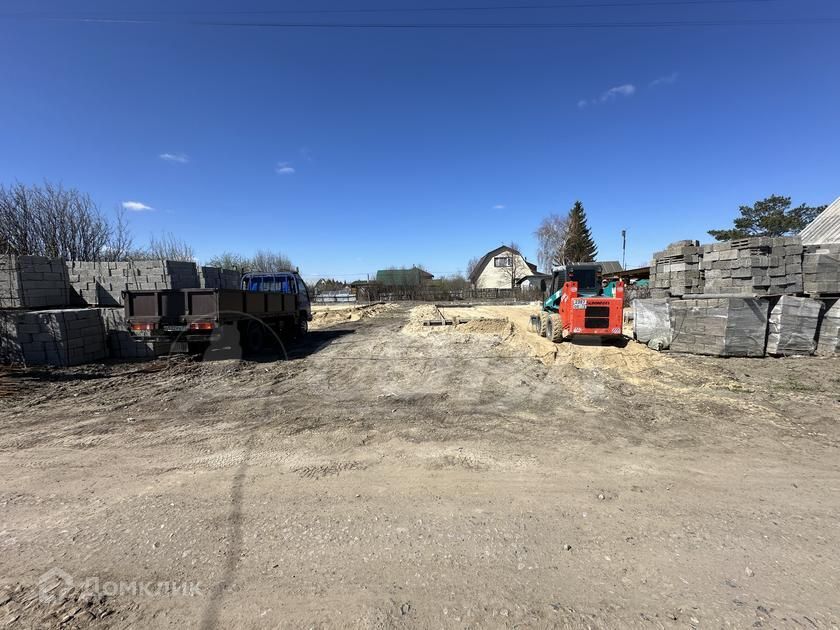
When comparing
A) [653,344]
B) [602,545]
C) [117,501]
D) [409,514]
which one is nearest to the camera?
[602,545]

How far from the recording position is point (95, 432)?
5.17 meters

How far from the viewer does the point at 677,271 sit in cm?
1227

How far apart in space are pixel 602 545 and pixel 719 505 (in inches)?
53.8

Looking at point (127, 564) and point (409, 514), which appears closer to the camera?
point (127, 564)

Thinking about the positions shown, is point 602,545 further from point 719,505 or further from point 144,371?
point 144,371

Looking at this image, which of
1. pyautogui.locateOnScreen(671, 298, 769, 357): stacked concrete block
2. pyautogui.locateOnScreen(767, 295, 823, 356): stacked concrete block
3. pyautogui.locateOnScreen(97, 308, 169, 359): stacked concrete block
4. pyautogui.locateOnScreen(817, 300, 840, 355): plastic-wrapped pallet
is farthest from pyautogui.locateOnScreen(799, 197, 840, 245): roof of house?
pyautogui.locateOnScreen(97, 308, 169, 359): stacked concrete block

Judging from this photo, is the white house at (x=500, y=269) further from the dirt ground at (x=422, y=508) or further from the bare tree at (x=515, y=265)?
the dirt ground at (x=422, y=508)

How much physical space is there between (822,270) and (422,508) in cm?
1238

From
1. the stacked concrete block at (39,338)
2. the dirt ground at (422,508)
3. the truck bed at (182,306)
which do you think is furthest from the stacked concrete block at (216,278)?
the dirt ground at (422,508)

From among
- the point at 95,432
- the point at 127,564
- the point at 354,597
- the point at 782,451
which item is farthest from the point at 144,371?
the point at 782,451

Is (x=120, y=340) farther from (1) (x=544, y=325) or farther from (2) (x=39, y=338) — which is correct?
(1) (x=544, y=325)

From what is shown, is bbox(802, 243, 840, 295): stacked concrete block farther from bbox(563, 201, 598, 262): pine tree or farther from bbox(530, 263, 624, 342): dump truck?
bbox(563, 201, 598, 262): pine tree

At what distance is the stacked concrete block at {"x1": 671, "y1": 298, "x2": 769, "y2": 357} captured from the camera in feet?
31.8

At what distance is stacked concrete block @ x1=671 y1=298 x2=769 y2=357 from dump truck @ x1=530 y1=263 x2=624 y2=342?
190 cm
